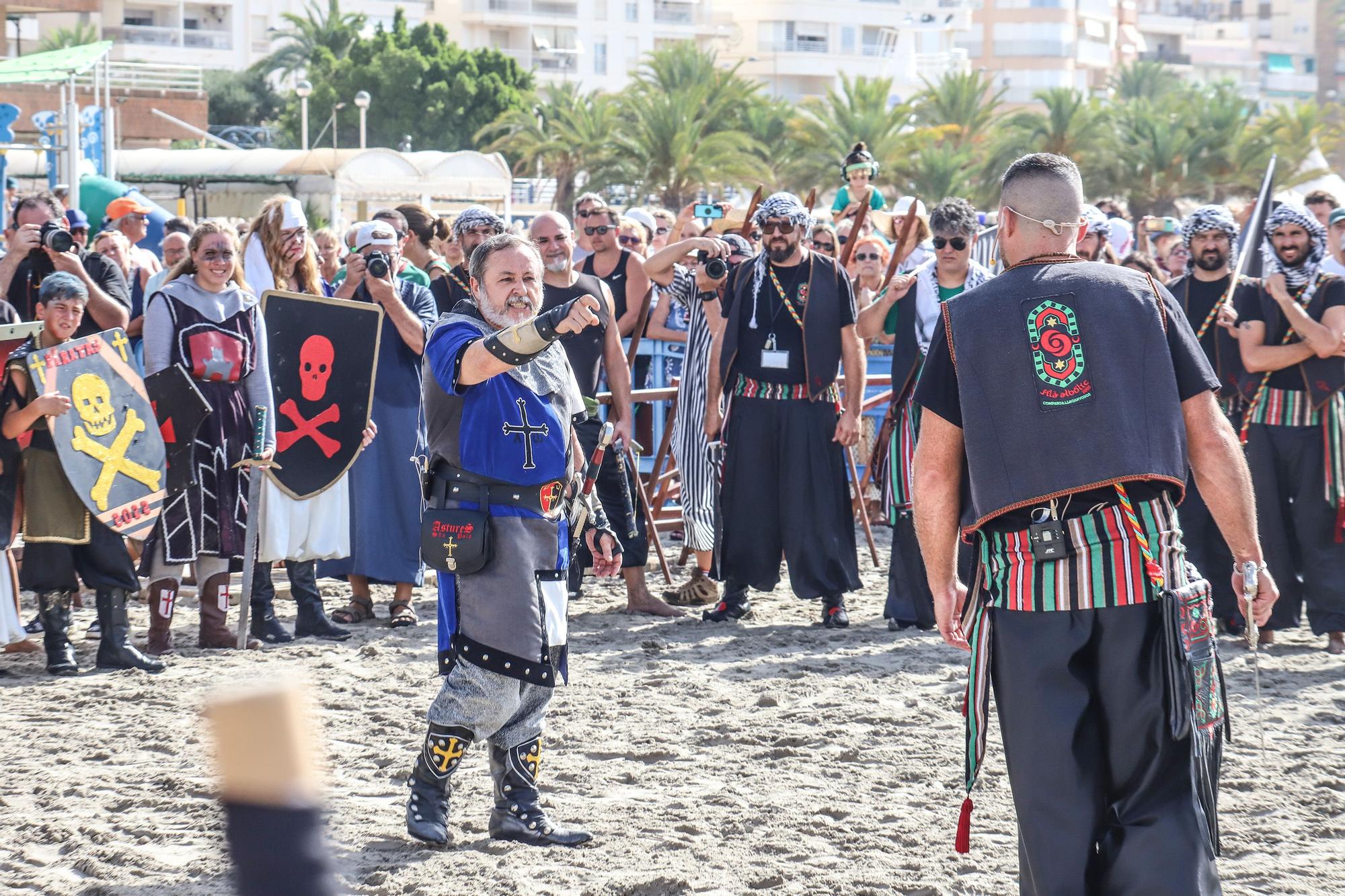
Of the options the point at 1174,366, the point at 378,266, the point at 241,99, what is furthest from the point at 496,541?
the point at 241,99

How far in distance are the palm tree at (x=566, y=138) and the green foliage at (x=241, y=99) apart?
71.4 feet

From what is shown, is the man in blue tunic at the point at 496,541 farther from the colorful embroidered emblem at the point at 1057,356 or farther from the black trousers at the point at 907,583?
the black trousers at the point at 907,583

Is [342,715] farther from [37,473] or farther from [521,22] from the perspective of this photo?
[521,22]

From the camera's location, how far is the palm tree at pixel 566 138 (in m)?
41.3

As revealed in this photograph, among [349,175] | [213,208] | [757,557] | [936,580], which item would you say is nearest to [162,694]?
[757,557]

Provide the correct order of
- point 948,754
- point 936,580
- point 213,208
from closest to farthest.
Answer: point 936,580
point 948,754
point 213,208

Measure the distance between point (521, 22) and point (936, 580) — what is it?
246 feet

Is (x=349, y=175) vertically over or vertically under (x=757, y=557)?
over

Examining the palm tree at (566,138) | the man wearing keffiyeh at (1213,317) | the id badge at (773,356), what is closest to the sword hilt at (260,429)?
the id badge at (773,356)

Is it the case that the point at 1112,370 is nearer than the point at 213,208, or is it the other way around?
the point at 1112,370

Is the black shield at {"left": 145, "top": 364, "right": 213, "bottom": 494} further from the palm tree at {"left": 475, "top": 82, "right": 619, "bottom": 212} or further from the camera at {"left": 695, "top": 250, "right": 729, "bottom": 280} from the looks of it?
the palm tree at {"left": 475, "top": 82, "right": 619, "bottom": 212}

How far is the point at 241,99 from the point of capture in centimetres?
6475

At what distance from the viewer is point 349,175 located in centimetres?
3381

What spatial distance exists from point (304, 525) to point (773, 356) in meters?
2.36
